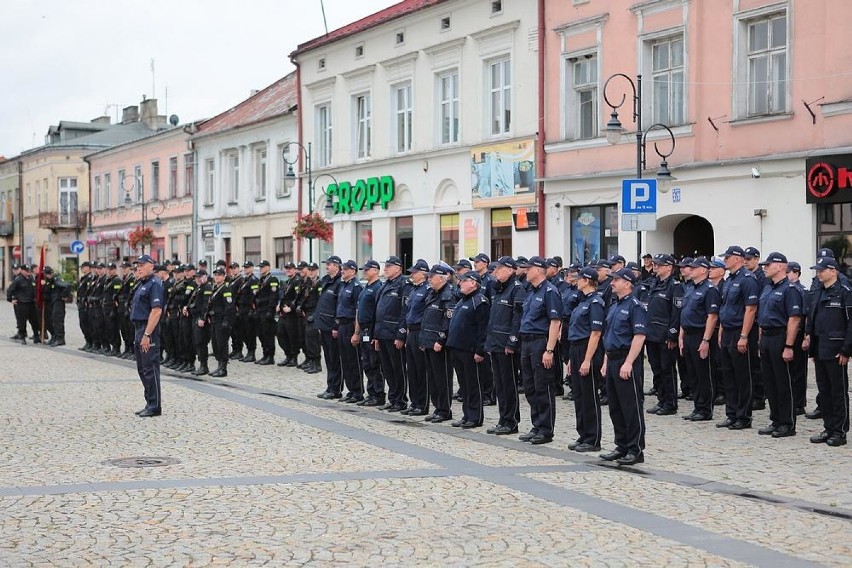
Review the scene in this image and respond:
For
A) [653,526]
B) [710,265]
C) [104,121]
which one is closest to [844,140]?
[710,265]

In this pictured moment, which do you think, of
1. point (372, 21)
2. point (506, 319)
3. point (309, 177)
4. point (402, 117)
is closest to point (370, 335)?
point (506, 319)

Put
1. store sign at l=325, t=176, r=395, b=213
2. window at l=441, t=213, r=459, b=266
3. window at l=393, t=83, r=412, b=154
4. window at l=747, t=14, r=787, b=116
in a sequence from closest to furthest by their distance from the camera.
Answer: window at l=747, t=14, r=787, b=116 < window at l=441, t=213, r=459, b=266 < window at l=393, t=83, r=412, b=154 < store sign at l=325, t=176, r=395, b=213

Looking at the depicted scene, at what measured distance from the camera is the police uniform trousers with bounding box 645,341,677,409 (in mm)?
15016

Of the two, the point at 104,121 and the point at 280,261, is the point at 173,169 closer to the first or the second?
the point at 280,261

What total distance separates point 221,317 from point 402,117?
1471 centimetres

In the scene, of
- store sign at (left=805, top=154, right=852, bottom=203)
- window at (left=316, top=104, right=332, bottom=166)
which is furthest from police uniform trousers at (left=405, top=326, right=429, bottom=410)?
window at (left=316, top=104, right=332, bottom=166)

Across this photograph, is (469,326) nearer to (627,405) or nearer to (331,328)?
(627,405)

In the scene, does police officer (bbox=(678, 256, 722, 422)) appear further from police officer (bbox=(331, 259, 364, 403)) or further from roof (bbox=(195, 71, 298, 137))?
roof (bbox=(195, 71, 298, 137))

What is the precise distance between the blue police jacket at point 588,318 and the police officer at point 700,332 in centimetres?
281

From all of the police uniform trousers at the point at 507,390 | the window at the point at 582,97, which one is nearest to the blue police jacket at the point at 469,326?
the police uniform trousers at the point at 507,390

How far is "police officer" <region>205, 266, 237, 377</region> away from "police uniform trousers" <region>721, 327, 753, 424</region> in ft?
29.7

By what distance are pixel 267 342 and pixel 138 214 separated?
34018 millimetres

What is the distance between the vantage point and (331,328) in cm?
1727

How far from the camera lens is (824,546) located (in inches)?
305
